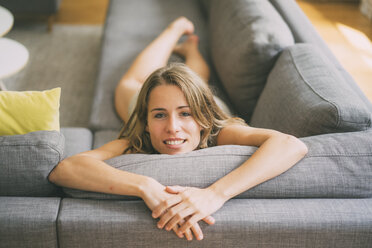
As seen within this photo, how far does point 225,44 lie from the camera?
187cm

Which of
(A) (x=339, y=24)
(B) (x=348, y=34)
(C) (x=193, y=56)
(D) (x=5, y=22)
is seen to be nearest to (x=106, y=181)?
(C) (x=193, y=56)

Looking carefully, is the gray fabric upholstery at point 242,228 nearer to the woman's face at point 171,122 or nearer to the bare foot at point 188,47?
the woman's face at point 171,122

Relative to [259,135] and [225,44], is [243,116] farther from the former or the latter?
[259,135]

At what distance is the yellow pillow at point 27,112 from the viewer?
3.72 feet

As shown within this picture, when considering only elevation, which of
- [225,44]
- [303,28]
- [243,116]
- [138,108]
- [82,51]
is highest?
[303,28]

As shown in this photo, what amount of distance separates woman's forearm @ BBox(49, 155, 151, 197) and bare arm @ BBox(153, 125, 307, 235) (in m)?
0.10

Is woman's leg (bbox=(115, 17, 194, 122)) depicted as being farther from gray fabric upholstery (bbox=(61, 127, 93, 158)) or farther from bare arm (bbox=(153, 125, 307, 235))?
bare arm (bbox=(153, 125, 307, 235))

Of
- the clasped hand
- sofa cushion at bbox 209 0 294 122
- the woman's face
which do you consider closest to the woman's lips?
the woman's face

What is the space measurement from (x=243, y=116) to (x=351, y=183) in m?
0.84

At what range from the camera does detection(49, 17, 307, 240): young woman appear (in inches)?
36.9

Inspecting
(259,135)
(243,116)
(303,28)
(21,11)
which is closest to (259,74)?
(243,116)

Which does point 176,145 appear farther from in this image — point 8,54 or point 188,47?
point 8,54

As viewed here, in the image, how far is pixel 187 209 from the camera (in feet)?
3.06

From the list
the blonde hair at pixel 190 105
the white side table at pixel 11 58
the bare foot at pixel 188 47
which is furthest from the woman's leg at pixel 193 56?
the white side table at pixel 11 58
